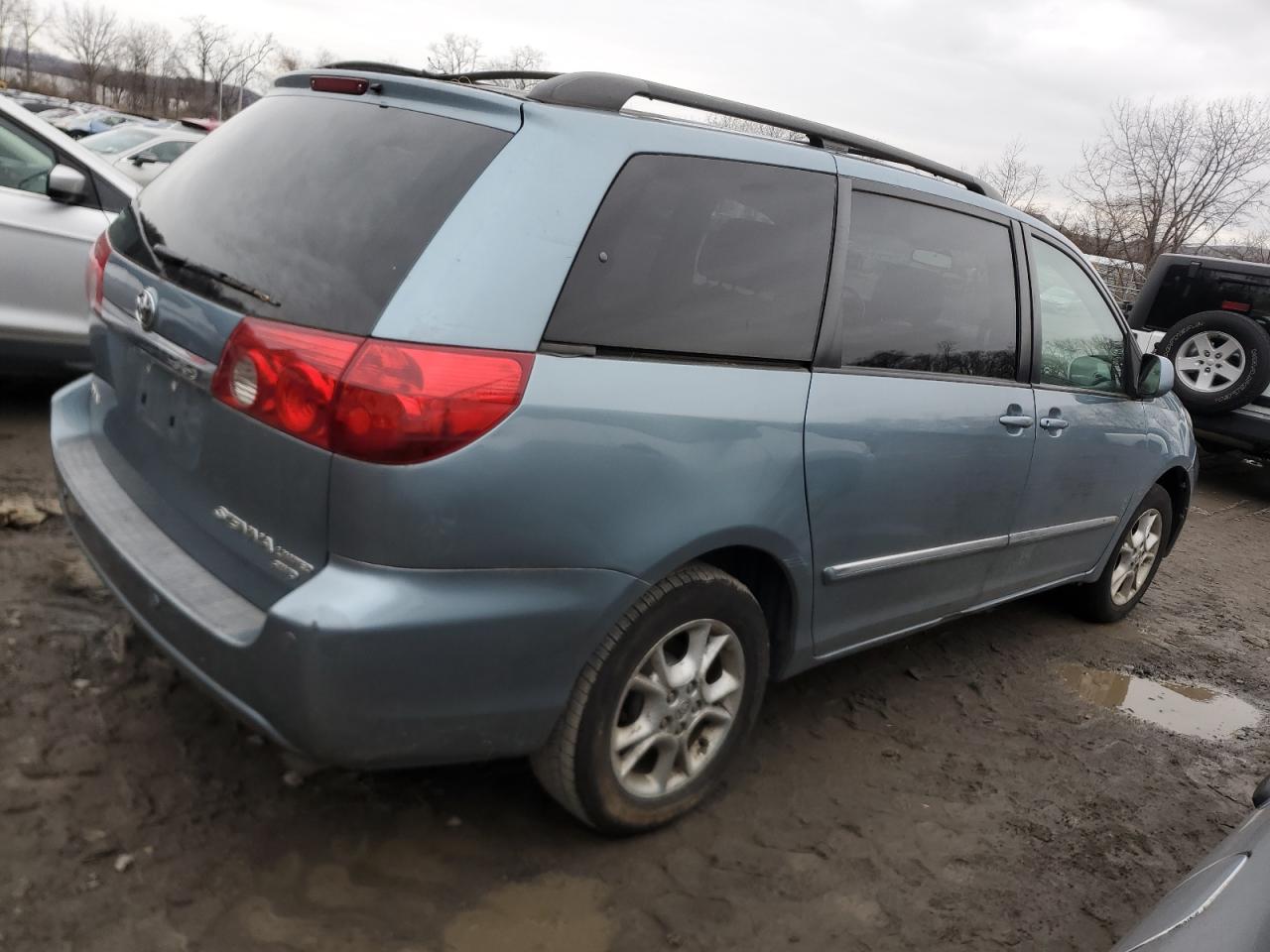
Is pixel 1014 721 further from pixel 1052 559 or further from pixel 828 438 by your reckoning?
pixel 828 438

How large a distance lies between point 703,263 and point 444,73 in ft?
3.02

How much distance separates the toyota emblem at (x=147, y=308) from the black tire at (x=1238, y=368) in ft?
25.3

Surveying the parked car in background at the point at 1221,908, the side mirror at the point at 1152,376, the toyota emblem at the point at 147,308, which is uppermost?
the toyota emblem at the point at 147,308

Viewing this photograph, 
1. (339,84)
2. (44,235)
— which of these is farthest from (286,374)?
(44,235)

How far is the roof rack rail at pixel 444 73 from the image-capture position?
249cm

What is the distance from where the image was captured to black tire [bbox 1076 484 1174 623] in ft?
15.2

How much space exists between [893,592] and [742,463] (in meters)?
0.98

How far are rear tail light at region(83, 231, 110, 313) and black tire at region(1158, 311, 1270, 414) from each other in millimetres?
7649

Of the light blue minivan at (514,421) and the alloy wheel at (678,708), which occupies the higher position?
the light blue minivan at (514,421)

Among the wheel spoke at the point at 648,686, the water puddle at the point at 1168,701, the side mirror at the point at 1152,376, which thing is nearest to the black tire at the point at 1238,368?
the side mirror at the point at 1152,376

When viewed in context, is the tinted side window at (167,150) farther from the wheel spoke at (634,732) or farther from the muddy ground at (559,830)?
the wheel spoke at (634,732)

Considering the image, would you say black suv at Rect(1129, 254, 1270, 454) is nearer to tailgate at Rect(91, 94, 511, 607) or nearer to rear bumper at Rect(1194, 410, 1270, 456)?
rear bumper at Rect(1194, 410, 1270, 456)

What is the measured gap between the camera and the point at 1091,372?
13.0ft

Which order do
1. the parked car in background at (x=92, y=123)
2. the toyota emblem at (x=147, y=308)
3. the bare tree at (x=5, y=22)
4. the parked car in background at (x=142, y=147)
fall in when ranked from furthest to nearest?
the bare tree at (x=5, y=22) < the parked car in background at (x=92, y=123) < the parked car in background at (x=142, y=147) < the toyota emblem at (x=147, y=308)
